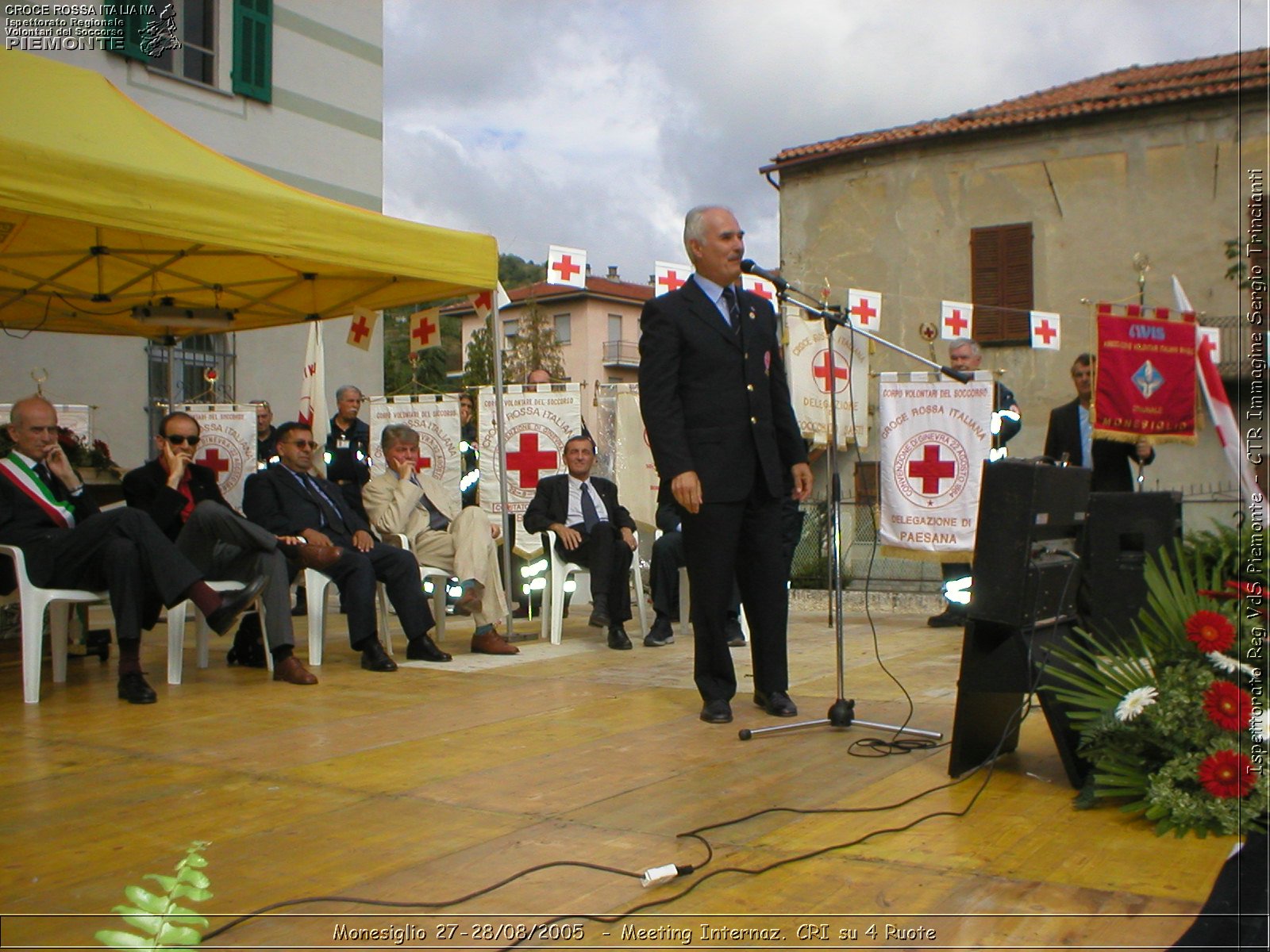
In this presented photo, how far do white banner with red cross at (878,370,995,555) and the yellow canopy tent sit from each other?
142 inches

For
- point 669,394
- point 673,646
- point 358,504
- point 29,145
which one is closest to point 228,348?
point 358,504

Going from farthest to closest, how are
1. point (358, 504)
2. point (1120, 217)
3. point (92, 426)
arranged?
point (1120, 217), point (92, 426), point (358, 504)

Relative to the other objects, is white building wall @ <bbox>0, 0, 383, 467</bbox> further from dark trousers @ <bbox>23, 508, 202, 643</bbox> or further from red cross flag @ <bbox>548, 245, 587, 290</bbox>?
dark trousers @ <bbox>23, 508, 202, 643</bbox>

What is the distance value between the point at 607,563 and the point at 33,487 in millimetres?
3263

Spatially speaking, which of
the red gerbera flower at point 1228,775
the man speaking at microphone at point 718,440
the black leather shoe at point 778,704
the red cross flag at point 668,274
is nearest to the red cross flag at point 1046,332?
the red cross flag at point 668,274

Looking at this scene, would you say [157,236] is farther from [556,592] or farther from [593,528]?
[556,592]

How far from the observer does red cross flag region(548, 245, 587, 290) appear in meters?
10.9

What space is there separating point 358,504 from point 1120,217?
16.5 metres

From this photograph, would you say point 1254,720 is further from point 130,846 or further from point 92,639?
point 92,639

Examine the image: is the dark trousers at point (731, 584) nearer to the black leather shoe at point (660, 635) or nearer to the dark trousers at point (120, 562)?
the dark trousers at point (120, 562)

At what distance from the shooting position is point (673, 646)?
285 inches

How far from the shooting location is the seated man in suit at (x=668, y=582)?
7391mm

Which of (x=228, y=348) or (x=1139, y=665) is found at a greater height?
(x=228, y=348)

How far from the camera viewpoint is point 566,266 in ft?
36.2
